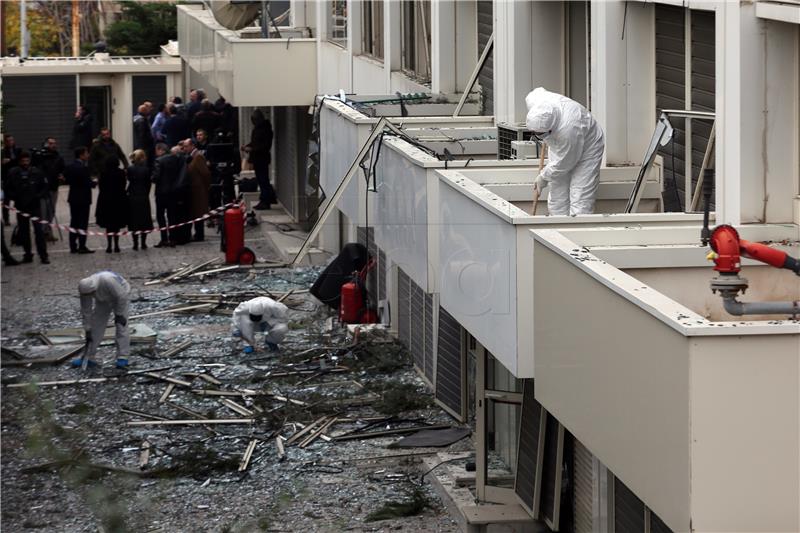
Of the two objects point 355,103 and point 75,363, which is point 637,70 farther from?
point 75,363

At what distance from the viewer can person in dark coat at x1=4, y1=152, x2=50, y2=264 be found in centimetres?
2583

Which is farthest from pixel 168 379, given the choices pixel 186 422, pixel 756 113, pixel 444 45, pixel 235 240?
pixel 756 113

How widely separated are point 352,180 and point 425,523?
15.7ft

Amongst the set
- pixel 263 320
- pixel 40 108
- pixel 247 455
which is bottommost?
pixel 247 455

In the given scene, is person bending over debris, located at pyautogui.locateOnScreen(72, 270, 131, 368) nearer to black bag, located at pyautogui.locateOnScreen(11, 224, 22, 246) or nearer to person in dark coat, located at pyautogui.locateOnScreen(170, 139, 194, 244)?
black bag, located at pyautogui.locateOnScreen(11, 224, 22, 246)

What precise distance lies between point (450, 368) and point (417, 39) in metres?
5.78

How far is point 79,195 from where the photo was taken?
2709 centimetres

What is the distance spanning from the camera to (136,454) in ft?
49.7

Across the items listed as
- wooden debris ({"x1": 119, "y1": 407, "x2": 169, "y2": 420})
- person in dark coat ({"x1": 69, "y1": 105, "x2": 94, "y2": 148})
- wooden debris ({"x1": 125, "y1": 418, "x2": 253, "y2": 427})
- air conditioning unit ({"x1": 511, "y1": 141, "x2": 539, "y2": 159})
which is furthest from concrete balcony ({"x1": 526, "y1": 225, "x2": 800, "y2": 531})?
person in dark coat ({"x1": 69, "y1": 105, "x2": 94, "y2": 148})

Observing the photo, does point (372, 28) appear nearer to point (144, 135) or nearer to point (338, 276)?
point (338, 276)

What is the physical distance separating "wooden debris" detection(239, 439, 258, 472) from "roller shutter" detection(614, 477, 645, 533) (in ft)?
15.1

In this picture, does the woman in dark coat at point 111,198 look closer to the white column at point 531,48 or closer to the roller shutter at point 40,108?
the roller shutter at point 40,108

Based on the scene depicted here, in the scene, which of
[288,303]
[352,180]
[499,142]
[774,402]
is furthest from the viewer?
[288,303]

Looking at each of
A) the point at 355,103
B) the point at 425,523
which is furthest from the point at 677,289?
the point at 355,103
